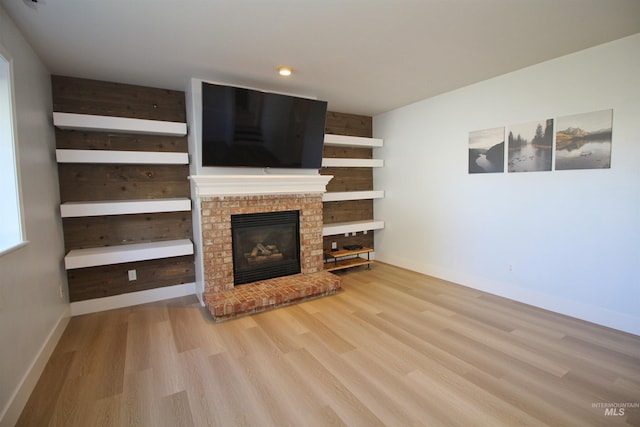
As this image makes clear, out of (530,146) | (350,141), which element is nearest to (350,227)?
(350,141)

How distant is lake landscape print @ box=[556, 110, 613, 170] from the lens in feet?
9.00

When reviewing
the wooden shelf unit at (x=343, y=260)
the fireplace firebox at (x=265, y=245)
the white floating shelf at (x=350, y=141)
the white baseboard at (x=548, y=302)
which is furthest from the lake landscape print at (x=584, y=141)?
the fireplace firebox at (x=265, y=245)

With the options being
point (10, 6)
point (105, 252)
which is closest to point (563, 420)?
point (105, 252)

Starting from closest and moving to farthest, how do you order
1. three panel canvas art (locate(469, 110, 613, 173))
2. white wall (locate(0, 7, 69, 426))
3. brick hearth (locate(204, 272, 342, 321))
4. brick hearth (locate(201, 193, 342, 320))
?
white wall (locate(0, 7, 69, 426)) < three panel canvas art (locate(469, 110, 613, 173)) < brick hearth (locate(204, 272, 342, 321)) < brick hearth (locate(201, 193, 342, 320))

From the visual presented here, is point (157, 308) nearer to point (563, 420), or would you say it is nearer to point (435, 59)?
point (563, 420)

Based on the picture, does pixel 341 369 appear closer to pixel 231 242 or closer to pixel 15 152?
Answer: pixel 231 242

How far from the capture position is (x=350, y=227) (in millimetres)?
4695

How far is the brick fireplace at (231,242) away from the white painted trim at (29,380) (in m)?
1.25

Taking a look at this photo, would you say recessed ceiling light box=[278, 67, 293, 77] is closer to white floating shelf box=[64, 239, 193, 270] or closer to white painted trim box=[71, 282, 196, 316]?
white floating shelf box=[64, 239, 193, 270]

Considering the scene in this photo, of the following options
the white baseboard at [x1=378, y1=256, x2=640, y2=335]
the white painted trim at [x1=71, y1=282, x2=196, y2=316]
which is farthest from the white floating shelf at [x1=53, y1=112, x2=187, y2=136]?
the white baseboard at [x1=378, y1=256, x2=640, y2=335]

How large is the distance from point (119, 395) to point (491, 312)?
131 inches

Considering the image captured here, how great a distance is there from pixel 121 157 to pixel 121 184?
0.46m

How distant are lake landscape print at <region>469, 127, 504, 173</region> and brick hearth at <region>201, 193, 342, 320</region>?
224cm

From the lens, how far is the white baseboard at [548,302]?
272 cm
